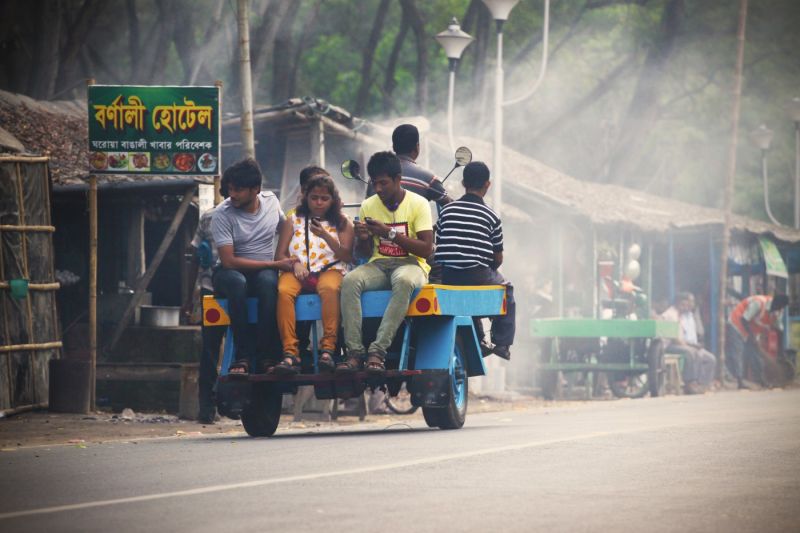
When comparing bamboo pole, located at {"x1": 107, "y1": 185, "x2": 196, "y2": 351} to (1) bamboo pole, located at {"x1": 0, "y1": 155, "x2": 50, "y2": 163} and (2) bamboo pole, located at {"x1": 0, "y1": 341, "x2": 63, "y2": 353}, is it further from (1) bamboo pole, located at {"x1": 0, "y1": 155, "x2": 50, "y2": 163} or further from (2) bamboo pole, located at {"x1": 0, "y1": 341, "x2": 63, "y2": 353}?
(1) bamboo pole, located at {"x1": 0, "y1": 155, "x2": 50, "y2": 163}

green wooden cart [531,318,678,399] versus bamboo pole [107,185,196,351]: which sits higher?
bamboo pole [107,185,196,351]

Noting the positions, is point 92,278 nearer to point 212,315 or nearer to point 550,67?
point 212,315

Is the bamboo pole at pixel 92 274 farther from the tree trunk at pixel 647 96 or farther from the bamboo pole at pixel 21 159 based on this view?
the tree trunk at pixel 647 96

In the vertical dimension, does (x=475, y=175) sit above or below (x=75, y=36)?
below

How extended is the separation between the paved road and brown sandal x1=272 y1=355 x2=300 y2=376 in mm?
541

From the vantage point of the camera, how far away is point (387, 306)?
12.1m

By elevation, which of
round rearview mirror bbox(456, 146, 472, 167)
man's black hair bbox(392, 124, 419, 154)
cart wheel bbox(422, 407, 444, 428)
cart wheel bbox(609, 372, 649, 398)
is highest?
man's black hair bbox(392, 124, 419, 154)

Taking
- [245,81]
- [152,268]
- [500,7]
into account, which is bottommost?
[152,268]

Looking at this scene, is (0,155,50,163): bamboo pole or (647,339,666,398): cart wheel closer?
(0,155,50,163): bamboo pole

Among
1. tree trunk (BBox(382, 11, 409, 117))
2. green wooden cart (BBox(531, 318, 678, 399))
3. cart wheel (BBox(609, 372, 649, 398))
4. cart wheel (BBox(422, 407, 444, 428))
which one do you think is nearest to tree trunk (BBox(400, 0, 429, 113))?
tree trunk (BBox(382, 11, 409, 117))

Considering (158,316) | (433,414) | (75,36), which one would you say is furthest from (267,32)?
(433,414)

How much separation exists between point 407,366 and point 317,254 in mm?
1207

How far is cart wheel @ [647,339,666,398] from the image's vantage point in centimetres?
2492

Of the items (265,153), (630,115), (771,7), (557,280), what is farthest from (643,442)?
(771,7)
